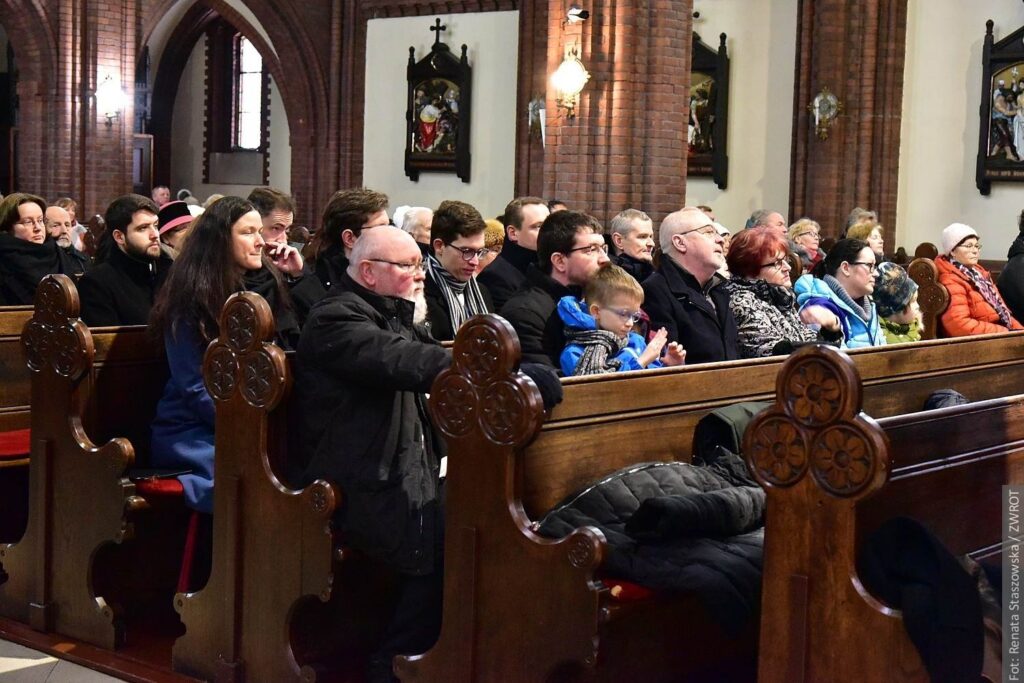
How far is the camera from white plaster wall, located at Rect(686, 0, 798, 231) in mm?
15500

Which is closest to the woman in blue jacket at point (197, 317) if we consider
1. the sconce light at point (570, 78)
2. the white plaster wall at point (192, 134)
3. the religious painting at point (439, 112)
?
the sconce light at point (570, 78)

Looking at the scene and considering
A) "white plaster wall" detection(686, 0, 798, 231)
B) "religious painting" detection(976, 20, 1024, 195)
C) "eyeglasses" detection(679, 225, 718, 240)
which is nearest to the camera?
"eyeglasses" detection(679, 225, 718, 240)

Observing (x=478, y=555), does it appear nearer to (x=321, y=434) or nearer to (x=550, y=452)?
(x=550, y=452)

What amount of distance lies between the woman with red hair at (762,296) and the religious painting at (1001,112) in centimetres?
946

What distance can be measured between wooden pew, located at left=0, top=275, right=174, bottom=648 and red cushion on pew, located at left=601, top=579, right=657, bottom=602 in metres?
1.69

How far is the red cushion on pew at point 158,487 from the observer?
449cm

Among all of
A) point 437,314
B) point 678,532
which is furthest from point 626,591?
point 437,314

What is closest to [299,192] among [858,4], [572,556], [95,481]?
[858,4]

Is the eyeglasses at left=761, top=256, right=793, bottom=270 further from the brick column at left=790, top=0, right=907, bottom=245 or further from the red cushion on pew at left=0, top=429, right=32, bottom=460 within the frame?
the brick column at left=790, top=0, right=907, bottom=245

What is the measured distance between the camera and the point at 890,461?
3.00 meters

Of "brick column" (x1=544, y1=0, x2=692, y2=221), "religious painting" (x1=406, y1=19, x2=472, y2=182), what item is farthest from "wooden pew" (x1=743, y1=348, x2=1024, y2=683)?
"religious painting" (x1=406, y1=19, x2=472, y2=182)

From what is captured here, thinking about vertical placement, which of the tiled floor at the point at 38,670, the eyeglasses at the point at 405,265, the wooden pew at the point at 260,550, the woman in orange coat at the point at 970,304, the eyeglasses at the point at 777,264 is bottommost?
the tiled floor at the point at 38,670

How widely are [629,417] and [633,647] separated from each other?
0.69 meters

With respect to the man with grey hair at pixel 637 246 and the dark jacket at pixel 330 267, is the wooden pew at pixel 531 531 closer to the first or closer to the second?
the dark jacket at pixel 330 267
